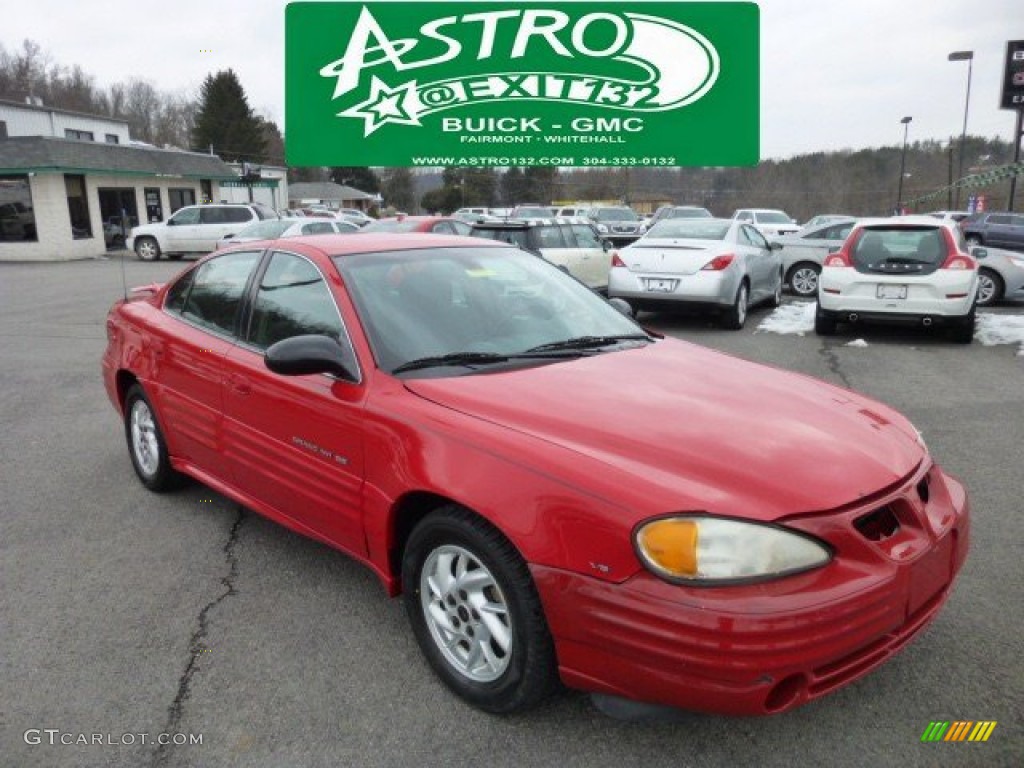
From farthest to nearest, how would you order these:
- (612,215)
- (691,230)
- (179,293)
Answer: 1. (612,215)
2. (691,230)
3. (179,293)

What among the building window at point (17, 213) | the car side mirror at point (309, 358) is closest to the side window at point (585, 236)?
the car side mirror at point (309, 358)

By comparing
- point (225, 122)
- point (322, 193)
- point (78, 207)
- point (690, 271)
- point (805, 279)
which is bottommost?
point (805, 279)

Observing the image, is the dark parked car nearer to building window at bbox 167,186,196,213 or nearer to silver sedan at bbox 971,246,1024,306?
silver sedan at bbox 971,246,1024,306

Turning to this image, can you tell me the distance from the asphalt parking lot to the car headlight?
498 millimetres

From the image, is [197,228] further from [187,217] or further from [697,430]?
[697,430]

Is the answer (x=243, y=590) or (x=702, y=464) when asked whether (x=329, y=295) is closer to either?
(x=243, y=590)

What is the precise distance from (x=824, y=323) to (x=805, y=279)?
4.74 metres

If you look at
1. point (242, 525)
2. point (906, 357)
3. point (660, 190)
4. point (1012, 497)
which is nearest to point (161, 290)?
point (242, 525)

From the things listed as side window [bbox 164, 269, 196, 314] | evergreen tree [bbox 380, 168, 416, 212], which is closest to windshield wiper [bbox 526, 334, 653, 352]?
side window [bbox 164, 269, 196, 314]

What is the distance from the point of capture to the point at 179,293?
450 cm

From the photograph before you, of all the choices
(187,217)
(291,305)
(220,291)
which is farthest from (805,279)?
(187,217)

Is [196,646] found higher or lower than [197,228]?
lower

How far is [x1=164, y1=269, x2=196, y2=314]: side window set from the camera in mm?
4430

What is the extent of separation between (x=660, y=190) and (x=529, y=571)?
6862cm
